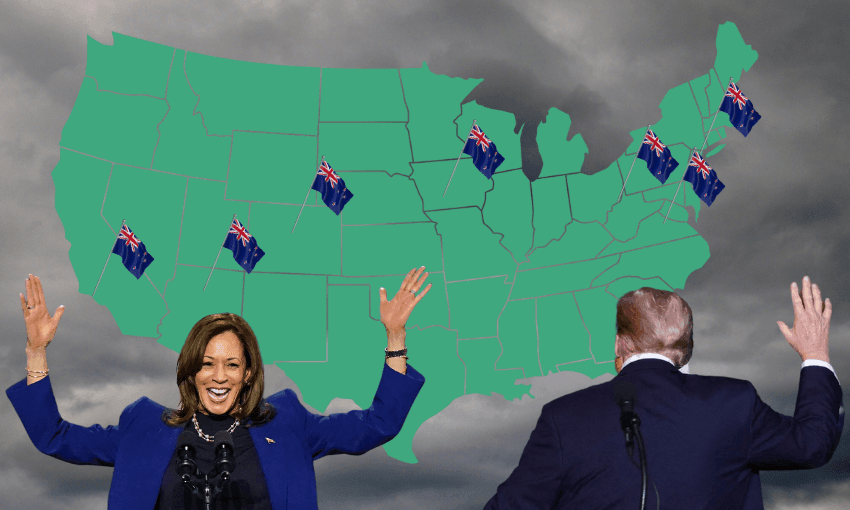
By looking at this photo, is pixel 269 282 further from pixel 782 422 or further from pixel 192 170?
pixel 782 422

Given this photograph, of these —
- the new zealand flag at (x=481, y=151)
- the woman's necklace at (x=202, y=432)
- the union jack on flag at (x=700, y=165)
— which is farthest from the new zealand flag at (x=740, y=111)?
the woman's necklace at (x=202, y=432)

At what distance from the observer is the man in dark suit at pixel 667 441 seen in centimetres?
194

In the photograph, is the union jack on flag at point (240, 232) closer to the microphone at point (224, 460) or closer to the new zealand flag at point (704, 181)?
the new zealand flag at point (704, 181)

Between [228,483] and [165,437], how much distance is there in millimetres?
368

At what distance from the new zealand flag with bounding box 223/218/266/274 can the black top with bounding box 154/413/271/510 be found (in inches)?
155

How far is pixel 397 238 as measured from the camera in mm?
6637

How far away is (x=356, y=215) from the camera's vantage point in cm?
670

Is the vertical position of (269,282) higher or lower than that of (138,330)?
higher

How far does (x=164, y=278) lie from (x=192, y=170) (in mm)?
1038

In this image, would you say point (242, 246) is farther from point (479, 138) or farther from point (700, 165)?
point (700, 165)

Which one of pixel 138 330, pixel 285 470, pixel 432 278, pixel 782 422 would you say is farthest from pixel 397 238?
pixel 782 422

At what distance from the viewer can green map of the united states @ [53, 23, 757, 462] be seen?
6332 mm

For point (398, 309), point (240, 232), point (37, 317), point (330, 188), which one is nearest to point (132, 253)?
point (240, 232)

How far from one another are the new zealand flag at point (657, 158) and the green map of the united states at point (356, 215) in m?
0.08
